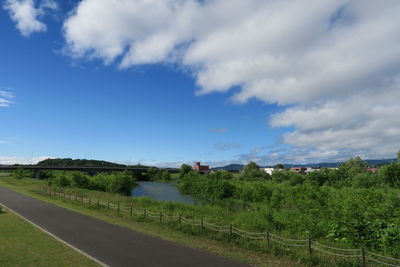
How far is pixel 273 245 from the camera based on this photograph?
1584 cm

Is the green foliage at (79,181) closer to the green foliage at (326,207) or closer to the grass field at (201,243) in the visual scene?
the green foliage at (326,207)

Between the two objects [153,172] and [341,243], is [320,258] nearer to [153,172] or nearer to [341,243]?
[341,243]

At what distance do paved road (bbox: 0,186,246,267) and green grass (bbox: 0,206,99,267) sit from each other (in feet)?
2.65

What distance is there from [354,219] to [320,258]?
19.3ft

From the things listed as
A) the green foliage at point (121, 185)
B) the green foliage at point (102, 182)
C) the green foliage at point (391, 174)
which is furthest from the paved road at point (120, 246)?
the green foliage at point (391, 174)

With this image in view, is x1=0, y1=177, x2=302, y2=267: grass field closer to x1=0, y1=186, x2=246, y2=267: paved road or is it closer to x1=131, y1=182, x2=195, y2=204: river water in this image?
x1=0, y1=186, x2=246, y2=267: paved road

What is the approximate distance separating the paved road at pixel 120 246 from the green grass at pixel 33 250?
31.8 inches

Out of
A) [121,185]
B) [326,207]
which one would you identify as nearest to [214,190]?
[121,185]

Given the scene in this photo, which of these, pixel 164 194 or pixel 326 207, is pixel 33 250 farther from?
pixel 164 194

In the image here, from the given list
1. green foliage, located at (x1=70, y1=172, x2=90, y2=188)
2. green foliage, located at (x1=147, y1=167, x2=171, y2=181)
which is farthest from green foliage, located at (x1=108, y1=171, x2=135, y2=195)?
green foliage, located at (x1=147, y1=167, x2=171, y2=181)

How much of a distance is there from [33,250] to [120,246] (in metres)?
4.65

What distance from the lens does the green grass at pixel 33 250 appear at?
13305 mm

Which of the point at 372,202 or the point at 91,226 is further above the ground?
the point at 372,202

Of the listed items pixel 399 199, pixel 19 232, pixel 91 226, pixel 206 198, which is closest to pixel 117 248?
pixel 91 226
